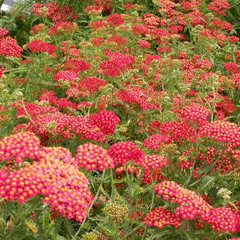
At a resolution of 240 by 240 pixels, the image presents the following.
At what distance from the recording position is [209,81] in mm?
5039

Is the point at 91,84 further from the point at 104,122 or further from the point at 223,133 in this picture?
the point at 223,133

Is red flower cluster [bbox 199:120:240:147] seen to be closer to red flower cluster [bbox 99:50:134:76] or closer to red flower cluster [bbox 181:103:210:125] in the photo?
red flower cluster [bbox 181:103:210:125]

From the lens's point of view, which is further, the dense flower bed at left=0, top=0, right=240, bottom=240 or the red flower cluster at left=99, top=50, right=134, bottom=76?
the red flower cluster at left=99, top=50, right=134, bottom=76

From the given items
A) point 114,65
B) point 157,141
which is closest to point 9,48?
point 114,65

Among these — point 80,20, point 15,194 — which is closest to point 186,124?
point 15,194

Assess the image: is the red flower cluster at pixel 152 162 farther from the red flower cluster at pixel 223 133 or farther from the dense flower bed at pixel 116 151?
the red flower cluster at pixel 223 133

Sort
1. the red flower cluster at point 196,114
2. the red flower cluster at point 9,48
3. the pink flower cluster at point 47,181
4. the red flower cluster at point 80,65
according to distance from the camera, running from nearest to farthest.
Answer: the pink flower cluster at point 47,181 → the red flower cluster at point 196,114 → the red flower cluster at point 80,65 → the red flower cluster at point 9,48

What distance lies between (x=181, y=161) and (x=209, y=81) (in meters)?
1.72

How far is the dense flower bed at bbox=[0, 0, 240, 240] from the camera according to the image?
103 inches

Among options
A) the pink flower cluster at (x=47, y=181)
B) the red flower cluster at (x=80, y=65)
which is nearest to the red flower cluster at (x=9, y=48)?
the red flower cluster at (x=80, y=65)

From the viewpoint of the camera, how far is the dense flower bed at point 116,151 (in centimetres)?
261

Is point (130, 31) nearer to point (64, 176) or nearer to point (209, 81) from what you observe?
point (209, 81)

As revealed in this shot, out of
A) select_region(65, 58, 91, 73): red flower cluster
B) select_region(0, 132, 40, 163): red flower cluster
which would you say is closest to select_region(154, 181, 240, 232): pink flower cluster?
select_region(0, 132, 40, 163): red flower cluster

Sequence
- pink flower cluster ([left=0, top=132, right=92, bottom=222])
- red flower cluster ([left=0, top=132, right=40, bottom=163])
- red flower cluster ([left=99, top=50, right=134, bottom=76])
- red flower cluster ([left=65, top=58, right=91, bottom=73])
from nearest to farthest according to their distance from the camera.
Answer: pink flower cluster ([left=0, top=132, right=92, bottom=222])
red flower cluster ([left=0, top=132, right=40, bottom=163])
red flower cluster ([left=99, top=50, right=134, bottom=76])
red flower cluster ([left=65, top=58, right=91, bottom=73])
